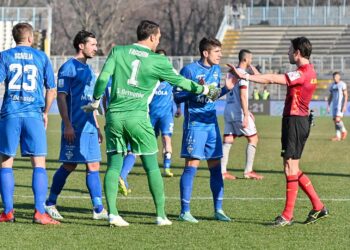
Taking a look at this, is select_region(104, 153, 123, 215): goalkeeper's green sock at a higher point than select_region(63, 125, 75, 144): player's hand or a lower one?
lower

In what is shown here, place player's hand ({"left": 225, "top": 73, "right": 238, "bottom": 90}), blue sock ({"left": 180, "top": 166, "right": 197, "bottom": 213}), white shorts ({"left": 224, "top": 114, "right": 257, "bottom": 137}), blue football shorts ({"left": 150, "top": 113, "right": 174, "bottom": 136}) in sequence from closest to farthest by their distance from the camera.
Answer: player's hand ({"left": 225, "top": 73, "right": 238, "bottom": 90})
blue sock ({"left": 180, "top": 166, "right": 197, "bottom": 213})
blue football shorts ({"left": 150, "top": 113, "right": 174, "bottom": 136})
white shorts ({"left": 224, "top": 114, "right": 257, "bottom": 137})

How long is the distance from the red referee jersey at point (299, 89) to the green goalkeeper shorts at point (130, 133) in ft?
5.09

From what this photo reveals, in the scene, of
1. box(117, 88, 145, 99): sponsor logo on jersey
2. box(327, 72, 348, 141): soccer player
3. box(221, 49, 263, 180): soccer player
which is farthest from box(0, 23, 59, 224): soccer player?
box(327, 72, 348, 141): soccer player

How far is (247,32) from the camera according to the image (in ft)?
193

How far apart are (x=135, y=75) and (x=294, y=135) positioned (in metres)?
1.86

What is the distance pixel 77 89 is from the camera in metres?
10.8

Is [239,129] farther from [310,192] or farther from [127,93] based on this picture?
[127,93]

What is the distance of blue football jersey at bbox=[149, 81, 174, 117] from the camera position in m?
15.6

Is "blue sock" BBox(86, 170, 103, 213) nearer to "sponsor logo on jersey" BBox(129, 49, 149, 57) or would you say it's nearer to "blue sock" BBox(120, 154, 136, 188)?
"sponsor logo on jersey" BBox(129, 49, 149, 57)

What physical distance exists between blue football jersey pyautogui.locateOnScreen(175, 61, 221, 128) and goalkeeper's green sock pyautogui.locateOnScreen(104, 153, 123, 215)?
1250 millimetres

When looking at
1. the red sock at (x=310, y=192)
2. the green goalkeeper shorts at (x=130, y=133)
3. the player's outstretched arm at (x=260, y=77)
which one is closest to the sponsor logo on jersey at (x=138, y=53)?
the green goalkeeper shorts at (x=130, y=133)

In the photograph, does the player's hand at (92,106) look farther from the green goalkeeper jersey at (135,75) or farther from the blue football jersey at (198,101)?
the blue football jersey at (198,101)

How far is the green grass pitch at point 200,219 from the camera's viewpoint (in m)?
8.99

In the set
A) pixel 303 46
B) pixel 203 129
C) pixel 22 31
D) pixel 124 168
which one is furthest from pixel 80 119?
pixel 124 168
